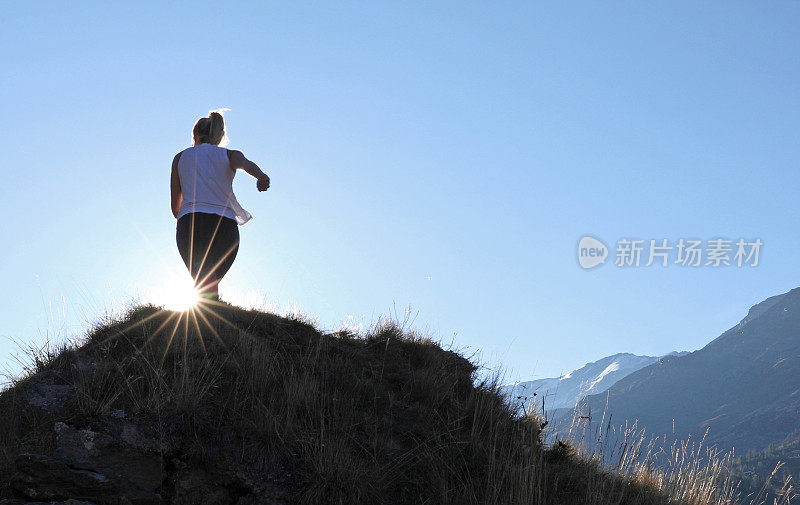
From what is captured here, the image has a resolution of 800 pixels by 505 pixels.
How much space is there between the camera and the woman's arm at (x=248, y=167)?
5579mm

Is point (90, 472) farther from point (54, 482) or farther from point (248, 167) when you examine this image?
point (248, 167)

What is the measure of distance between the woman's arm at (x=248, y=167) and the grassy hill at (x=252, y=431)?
1350mm

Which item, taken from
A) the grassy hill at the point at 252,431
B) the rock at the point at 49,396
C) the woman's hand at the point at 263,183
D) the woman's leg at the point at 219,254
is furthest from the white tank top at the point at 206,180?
the rock at the point at 49,396

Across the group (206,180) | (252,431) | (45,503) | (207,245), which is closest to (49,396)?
(45,503)

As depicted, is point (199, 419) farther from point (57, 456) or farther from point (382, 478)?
point (382, 478)

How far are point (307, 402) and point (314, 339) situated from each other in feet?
4.74

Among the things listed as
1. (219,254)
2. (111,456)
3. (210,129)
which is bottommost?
(111,456)

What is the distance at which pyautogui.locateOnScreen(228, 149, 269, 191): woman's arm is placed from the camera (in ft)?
18.3

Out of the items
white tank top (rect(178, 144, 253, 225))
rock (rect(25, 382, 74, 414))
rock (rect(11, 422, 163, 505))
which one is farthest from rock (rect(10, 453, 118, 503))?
white tank top (rect(178, 144, 253, 225))

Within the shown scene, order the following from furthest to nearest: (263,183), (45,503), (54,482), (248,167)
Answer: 1. (248,167)
2. (263,183)
3. (54,482)
4. (45,503)

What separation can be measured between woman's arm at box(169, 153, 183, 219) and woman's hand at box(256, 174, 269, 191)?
101cm

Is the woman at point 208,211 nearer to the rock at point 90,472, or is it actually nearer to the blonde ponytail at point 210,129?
the blonde ponytail at point 210,129

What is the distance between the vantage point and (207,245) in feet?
19.1

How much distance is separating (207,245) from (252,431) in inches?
93.5
